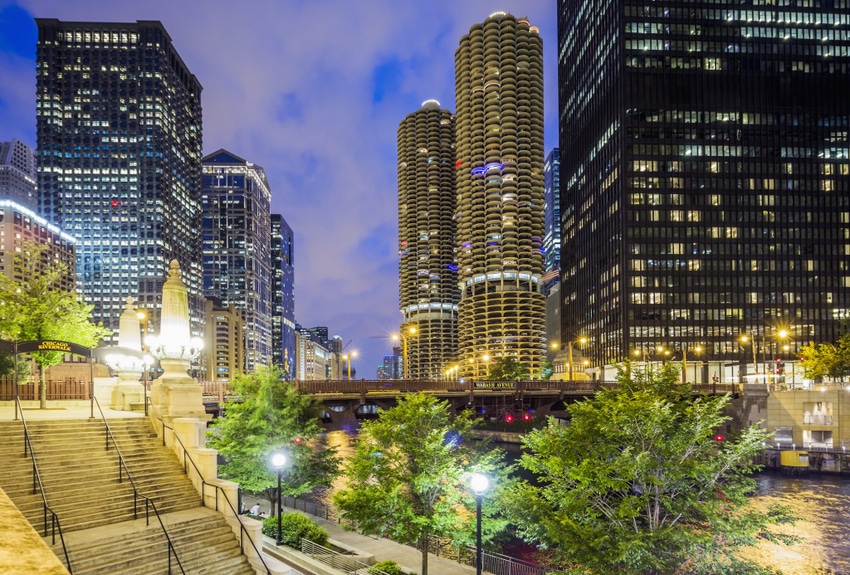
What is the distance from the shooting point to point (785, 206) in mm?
135375

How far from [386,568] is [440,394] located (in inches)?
1103

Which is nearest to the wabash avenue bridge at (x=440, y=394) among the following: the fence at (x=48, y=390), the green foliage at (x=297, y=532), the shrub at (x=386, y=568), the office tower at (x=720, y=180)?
the fence at (x=48, y=390)

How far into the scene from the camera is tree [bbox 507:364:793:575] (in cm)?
1745

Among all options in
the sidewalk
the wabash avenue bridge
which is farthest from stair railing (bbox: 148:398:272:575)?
the wabash avenue bridge

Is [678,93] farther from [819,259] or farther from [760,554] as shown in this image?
[760,554]

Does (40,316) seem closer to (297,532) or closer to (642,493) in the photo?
(297,532)

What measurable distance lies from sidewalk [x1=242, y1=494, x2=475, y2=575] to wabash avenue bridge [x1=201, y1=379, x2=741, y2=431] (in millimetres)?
10568

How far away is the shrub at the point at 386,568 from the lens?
20688 mm

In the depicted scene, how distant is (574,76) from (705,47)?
1650 inches

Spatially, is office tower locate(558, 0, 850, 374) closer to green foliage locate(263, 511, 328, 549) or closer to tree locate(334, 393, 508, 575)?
tree locate(334, 393, 508, 575)

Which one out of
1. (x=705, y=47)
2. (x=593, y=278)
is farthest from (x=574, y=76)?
(x=593, y=278)

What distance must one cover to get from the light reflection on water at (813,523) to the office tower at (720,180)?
7351 cm

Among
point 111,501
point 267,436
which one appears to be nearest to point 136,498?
point 111,501

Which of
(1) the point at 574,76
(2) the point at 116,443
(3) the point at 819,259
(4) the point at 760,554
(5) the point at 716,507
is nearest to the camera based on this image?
(5) the point at 716,507
